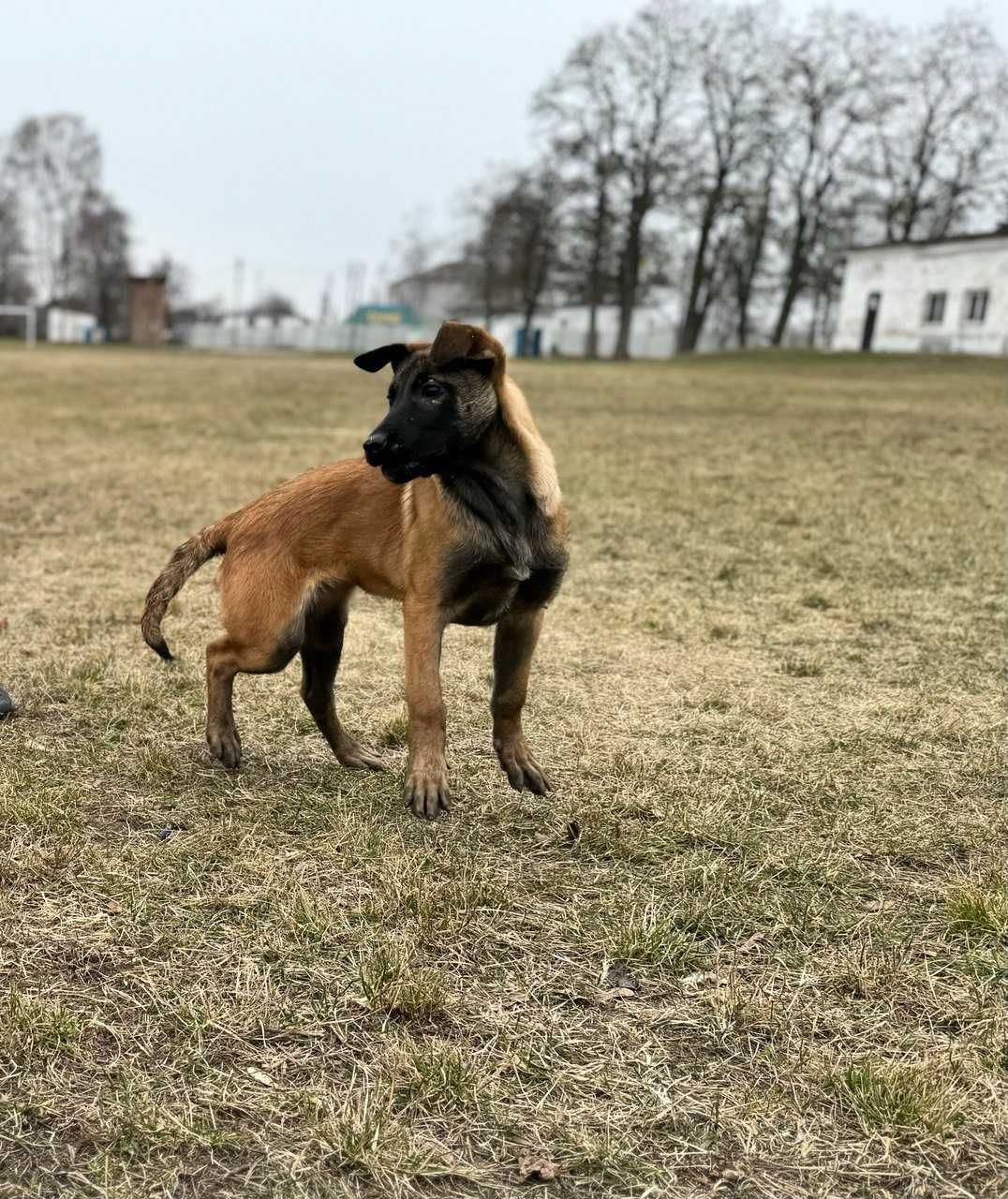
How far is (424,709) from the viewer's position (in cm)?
336

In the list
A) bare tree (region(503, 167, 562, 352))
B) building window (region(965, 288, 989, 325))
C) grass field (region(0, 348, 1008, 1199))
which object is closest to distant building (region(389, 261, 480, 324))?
bare tree (region(503, 167, 562, 352))

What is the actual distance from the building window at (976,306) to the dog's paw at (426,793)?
161ft

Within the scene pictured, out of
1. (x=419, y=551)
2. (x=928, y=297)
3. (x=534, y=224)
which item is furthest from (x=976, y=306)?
(x=419, y=551)

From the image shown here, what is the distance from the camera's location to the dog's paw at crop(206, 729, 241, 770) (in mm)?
3863

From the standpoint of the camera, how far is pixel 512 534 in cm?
331

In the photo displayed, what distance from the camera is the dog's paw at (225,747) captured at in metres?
3.86

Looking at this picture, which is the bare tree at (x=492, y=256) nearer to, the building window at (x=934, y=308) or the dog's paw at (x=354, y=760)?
the building window at (x=934, y=308)

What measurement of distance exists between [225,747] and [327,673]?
18.0 inches

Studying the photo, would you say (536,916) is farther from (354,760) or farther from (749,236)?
(749,236)

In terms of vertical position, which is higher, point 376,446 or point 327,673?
point 376,446

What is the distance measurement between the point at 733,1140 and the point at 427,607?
177cm

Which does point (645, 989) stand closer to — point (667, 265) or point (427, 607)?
point (427, 607)

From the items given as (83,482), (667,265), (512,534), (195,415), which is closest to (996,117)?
(667,265)

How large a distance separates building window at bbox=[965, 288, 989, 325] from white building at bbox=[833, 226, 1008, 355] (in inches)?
1.6
